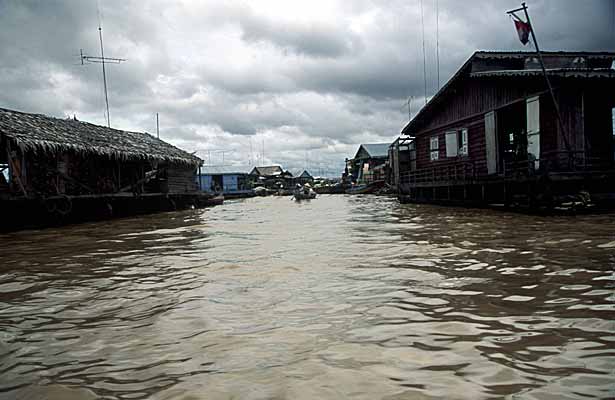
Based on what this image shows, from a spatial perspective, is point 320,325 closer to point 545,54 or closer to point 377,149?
point 545,54

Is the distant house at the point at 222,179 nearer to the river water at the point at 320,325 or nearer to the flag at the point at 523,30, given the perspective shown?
the flag at the point at 523,30

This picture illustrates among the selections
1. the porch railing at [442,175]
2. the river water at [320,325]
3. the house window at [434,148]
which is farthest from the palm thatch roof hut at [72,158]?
the house window at [434,148]

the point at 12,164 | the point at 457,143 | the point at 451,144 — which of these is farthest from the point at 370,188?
the point at 12,164

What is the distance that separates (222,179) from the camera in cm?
5612

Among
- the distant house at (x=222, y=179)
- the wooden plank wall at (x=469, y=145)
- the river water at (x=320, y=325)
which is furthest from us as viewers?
the distant house at (x=222, y=179)

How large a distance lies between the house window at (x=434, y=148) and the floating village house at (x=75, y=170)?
49.4 ft

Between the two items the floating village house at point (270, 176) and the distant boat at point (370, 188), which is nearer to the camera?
the distant boat at point (370, 188)

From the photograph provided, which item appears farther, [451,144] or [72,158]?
[451,144]

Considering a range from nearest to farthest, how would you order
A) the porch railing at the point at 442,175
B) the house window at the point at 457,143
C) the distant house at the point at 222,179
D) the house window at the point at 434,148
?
the porch railing at the point at 442,175, the house window at the point at 457,143, the house window at the point at 434,148, the distant house at the point at 222,179

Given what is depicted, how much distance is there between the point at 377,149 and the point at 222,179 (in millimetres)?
20956

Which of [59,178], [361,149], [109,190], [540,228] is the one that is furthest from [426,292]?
[361,149]

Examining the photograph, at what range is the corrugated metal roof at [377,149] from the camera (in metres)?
51.4

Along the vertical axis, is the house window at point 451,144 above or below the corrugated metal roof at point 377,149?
below

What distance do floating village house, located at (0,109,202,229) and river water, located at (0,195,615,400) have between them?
412 inches
